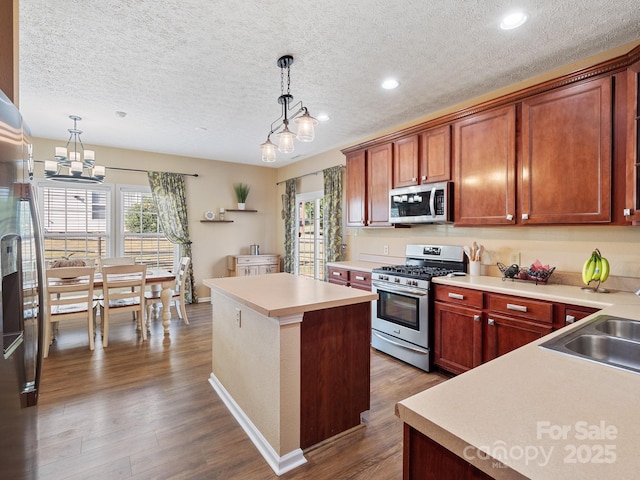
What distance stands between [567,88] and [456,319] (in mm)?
2005

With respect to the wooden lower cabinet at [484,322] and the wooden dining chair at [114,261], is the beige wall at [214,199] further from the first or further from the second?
the wooden lower cabinet at [484,322]

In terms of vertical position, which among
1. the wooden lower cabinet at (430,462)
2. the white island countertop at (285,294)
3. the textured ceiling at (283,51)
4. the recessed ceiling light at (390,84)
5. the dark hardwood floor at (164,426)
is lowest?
the dark hardwood floor at (164,426)

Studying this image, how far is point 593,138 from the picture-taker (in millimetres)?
2295

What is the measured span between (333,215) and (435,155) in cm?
196

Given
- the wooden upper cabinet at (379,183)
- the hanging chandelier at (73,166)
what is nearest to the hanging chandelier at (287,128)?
the wooden upper cabinet at (379,183)

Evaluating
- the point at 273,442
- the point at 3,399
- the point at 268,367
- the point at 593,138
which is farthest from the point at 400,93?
the point at 3,399

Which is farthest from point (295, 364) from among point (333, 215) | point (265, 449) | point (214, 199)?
point (214, 199)

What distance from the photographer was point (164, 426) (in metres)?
2.22

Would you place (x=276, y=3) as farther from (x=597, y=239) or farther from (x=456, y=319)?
(x=597, y=239)

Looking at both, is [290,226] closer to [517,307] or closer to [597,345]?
[517,307]

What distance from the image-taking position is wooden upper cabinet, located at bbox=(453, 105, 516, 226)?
276 centimetres

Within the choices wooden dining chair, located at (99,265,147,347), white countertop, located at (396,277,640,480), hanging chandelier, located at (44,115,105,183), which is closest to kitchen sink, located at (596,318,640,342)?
white countertop, located at (396,277,640,480)

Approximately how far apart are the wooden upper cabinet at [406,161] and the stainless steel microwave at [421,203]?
10cm

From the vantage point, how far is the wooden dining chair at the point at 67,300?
10.9 ft
